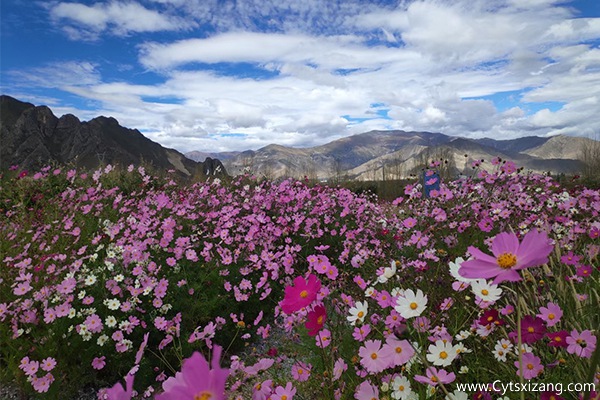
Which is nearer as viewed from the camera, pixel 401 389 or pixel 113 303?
pixel 401 389

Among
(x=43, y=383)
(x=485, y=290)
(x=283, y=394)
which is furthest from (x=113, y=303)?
(x=485, y=290)

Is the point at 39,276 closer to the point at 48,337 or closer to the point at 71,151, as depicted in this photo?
the point at 48,337

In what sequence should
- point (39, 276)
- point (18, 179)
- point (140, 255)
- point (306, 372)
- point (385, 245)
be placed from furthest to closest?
point (18, 179)
point (385, 245)
point (39, 276)
point (140, 255)
point (306, 372)

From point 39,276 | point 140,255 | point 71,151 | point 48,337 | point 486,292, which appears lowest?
point 48,337

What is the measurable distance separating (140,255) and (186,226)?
60.5 inches

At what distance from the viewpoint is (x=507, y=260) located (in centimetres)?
75

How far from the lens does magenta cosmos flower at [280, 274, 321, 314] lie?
120 cm

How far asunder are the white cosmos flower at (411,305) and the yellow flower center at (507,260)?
1.52 feet

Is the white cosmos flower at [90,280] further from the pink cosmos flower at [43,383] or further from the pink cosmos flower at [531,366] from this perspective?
the pink cosmos flower at [531,366]

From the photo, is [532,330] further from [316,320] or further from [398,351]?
[316,320]

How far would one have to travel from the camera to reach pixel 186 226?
5090 mm

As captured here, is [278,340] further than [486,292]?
Yes

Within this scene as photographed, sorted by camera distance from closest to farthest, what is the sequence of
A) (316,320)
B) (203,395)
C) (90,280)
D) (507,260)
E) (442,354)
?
(203,395) < (507,260) < (316,320) < (442,354) < (90,280)

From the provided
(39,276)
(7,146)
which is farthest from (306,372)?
A: (7,146)
